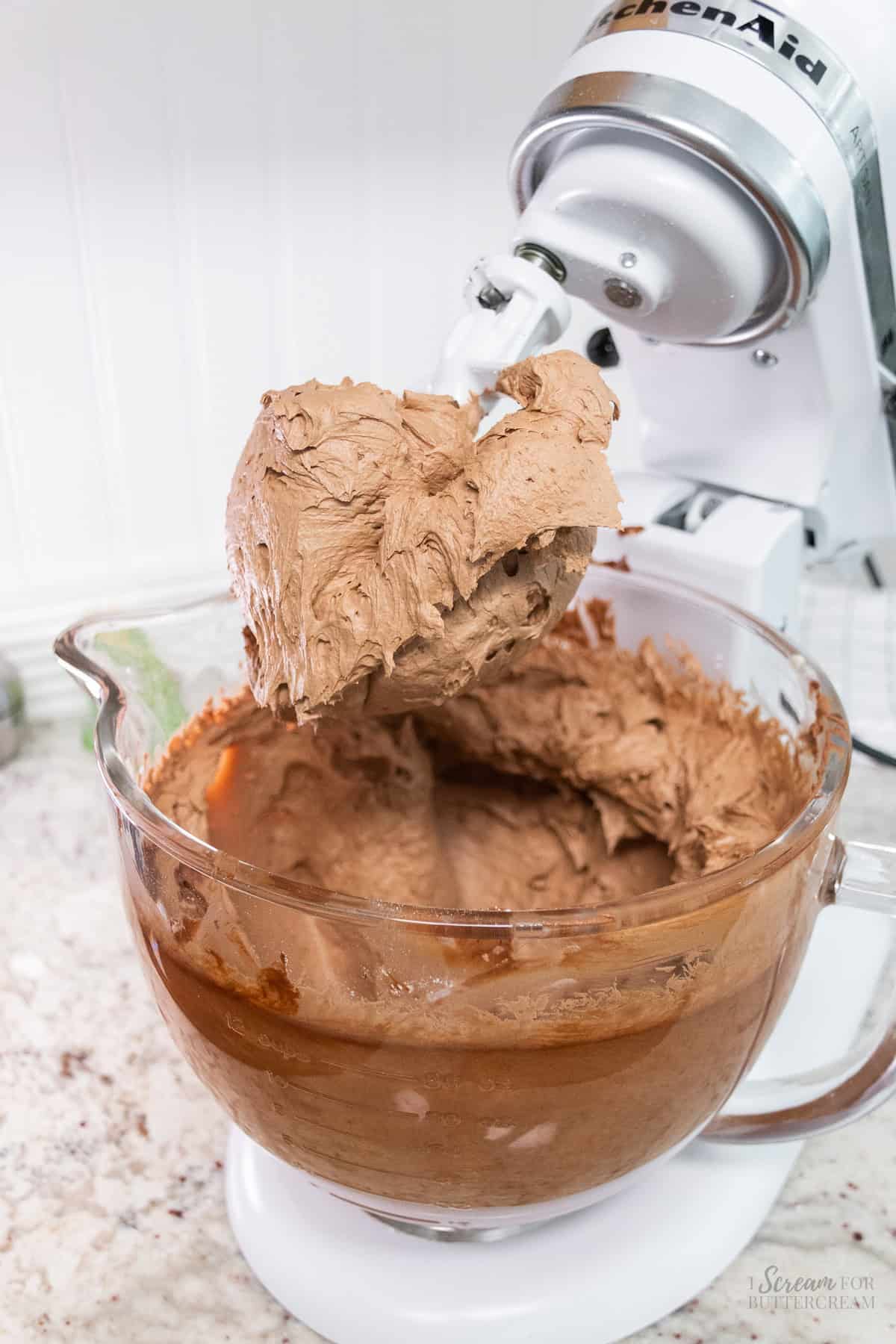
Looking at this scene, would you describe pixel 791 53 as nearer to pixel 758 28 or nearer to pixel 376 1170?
pixel 758 28

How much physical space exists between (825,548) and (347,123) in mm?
508

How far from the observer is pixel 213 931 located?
0.42 m

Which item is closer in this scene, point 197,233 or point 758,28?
point 758,28

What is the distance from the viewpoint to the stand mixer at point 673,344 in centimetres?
48

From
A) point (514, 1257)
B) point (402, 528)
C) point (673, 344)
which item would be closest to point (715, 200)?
point (673, 344)

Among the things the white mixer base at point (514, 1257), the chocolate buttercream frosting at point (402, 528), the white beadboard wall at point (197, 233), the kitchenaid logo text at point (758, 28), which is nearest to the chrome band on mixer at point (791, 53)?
the kitchenaid logo text at point (758, 28)

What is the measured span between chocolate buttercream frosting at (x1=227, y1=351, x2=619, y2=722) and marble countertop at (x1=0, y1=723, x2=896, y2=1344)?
27 cm

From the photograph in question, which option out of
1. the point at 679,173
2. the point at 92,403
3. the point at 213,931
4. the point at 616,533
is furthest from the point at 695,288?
the point at 92,403

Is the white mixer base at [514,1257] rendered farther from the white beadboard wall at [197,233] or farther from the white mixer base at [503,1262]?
the white beadboard wall at [197,233]

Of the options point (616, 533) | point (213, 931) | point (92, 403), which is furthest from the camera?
point (92, 403)

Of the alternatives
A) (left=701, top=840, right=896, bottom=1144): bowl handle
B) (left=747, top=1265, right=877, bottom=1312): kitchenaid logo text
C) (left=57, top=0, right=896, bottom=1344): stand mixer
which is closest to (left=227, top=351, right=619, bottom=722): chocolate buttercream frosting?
(left=57, top=0, right=896, bottom=1344): stand mixer

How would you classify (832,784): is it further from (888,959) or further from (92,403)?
(92,403)

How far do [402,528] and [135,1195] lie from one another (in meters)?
0.36

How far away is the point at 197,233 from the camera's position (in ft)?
2.91
